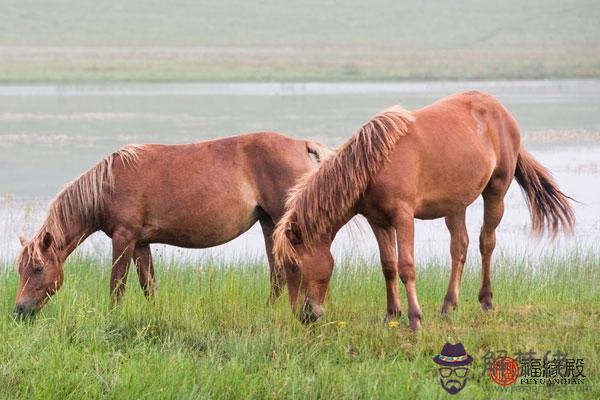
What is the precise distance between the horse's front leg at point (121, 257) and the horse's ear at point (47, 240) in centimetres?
49

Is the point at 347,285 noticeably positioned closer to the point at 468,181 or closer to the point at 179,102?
the point at 468,181

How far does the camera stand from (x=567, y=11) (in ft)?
180

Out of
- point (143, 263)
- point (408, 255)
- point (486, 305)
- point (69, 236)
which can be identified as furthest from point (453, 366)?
point (69, 236)

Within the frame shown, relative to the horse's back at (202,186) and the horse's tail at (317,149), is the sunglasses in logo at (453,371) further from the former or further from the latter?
the horse's tail at (317,149)

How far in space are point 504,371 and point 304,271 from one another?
1.33m

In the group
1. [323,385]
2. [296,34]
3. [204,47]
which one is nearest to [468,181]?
A: [323,385]

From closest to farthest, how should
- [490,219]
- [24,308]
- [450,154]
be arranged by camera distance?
[24,308] < [450,154] < [490,219]

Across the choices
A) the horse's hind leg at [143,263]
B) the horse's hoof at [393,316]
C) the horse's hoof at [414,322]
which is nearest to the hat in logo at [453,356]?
the horse's hoof at [414,322]

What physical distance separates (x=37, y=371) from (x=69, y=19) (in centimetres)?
4911

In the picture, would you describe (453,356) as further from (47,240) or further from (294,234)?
(47,240)

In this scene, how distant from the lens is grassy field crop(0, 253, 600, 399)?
17.3 feet

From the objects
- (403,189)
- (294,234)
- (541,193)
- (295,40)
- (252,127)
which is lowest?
(295,40)

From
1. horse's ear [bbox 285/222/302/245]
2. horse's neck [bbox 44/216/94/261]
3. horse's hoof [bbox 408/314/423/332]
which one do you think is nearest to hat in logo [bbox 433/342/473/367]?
horse's hoof [bbox 408/314/423/332]

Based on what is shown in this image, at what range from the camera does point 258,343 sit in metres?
5.86
